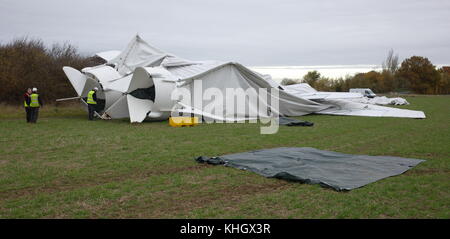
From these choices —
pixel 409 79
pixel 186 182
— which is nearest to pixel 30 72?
pixel 186 182

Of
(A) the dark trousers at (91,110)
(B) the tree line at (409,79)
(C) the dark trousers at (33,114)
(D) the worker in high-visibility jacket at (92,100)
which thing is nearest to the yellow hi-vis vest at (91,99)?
(D) the worker in high-visibility jacket at (92,100)

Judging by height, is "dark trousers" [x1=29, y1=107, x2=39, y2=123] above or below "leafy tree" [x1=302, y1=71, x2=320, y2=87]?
below

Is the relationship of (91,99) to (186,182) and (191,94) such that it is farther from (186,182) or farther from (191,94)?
(186,182)

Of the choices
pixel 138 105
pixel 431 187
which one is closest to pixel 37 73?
pixel 138 105

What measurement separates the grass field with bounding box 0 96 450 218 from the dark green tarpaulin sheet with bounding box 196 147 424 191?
0.17 meters

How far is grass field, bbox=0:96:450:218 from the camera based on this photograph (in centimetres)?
428

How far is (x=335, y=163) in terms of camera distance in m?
6.56

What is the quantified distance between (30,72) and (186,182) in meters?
17.5

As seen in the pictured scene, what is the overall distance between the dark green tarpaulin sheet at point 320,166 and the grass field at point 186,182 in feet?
0.55

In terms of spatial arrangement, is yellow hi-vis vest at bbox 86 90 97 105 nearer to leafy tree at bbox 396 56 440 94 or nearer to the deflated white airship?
the deflated white airship

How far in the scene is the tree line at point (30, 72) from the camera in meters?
19.0

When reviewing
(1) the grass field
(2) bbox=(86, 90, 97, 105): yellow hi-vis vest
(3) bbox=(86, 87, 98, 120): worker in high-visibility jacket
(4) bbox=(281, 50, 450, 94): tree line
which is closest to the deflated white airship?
(3) bbox=(86, 87, 98, 120): worker in high-visibility jacket

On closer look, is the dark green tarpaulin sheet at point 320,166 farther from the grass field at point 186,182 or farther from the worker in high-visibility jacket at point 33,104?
the worker in high-visibility jacket at point 33,104
